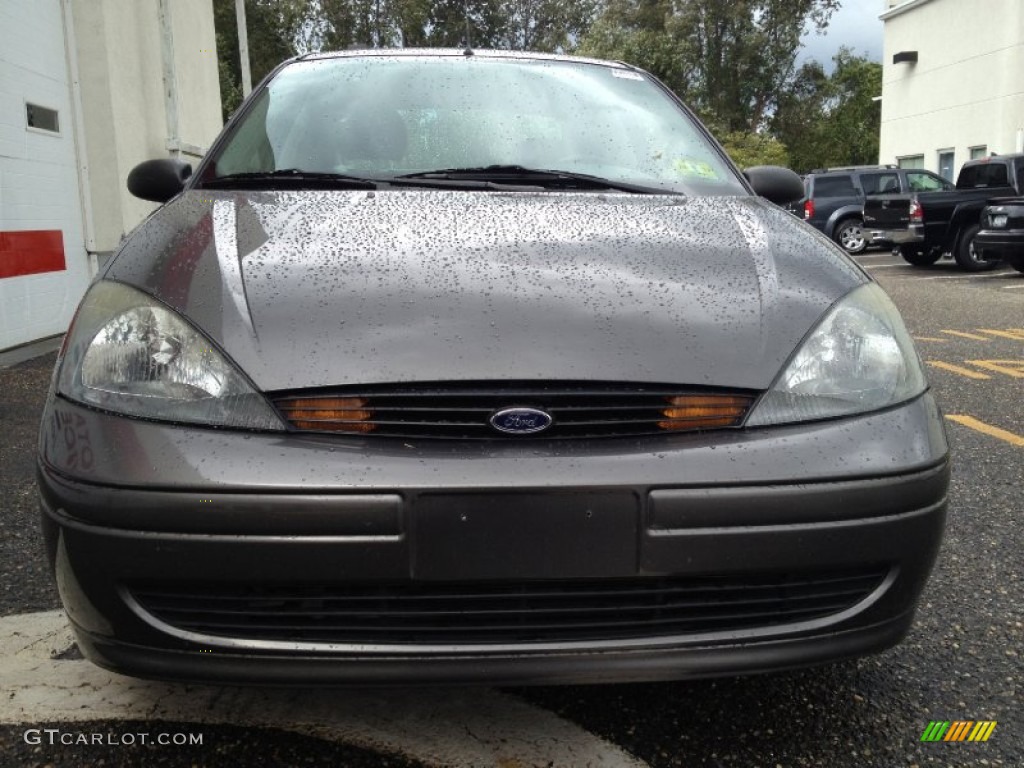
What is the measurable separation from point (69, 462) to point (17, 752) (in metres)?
0.63

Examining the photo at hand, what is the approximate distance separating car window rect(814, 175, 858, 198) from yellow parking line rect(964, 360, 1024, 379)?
11058 mm

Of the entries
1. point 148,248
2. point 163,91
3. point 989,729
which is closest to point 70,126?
point 163,91

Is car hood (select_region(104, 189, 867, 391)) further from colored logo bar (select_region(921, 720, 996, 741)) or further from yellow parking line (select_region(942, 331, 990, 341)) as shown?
yellow parking line (select_region(942, 331, 990, 341))

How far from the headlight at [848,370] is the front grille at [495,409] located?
102mm

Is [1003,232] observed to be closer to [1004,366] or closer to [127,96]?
[1004,366]

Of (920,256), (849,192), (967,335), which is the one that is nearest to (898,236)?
(920,256)

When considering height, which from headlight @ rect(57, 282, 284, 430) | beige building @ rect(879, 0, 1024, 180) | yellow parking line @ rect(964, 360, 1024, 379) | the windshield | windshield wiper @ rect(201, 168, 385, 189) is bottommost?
yellow parking line @ rect(964, 360, 1024, 379)

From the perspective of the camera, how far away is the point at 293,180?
7.30ft

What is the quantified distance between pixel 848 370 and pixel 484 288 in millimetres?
665

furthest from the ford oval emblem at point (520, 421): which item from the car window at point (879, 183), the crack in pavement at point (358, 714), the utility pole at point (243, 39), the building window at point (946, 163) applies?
the building window at point (946, 163)

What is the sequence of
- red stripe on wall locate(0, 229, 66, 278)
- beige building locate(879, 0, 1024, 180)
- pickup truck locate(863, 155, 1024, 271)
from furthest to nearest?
beige building locate(879, 0, 1024, 180)
pickup truck locate(863, 155, 1024, 271)
red stripe on wall locate(0, 229, 66, 278)

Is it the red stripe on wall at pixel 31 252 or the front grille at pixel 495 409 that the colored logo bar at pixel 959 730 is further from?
the red stripe on wall at pixel 31 252

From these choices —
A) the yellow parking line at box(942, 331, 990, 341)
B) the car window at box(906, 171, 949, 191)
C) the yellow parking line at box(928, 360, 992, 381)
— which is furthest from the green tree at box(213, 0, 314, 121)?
the yellow parking line at box(928, 360, 992, 381)

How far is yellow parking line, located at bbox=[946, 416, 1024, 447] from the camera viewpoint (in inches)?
157
